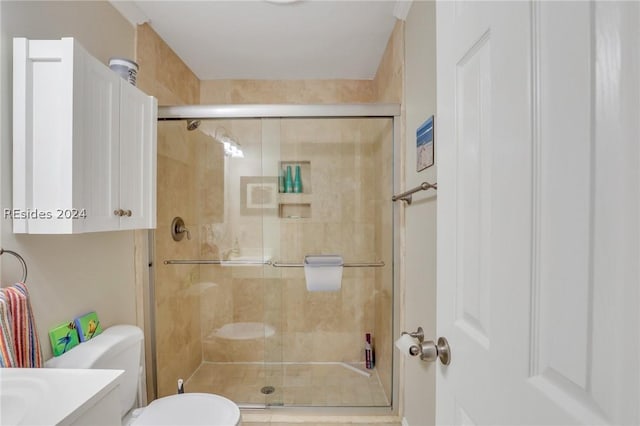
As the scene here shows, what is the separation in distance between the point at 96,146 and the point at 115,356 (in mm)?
882

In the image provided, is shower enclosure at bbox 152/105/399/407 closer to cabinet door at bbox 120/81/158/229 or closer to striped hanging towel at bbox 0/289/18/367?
cabinet door at bbox 120/81/158/229

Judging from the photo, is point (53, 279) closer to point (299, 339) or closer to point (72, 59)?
point (72, 59)

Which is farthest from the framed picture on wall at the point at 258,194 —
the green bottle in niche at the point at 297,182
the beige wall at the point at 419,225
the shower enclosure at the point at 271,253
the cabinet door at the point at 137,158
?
the beige wall at the point at 419,225

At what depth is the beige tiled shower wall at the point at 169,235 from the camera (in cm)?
210

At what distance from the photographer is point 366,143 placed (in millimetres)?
2262

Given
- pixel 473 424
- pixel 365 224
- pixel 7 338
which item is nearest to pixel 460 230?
pixel 473 424

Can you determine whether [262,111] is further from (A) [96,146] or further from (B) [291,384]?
(B) [291,384]

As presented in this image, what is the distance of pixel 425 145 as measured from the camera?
1.50m

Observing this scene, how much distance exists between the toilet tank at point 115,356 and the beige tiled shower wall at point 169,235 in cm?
56

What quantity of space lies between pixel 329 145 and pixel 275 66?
2.99ft

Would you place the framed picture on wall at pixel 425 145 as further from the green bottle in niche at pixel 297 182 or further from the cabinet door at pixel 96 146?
the cabinet door at pixel 96 146

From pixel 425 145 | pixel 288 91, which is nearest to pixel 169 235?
pixel 288 91

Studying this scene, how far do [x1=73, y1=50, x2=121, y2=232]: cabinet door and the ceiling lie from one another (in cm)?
76

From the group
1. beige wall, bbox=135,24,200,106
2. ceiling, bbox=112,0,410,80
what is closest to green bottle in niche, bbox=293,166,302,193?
ceiling, bbox=112,0,410,80
